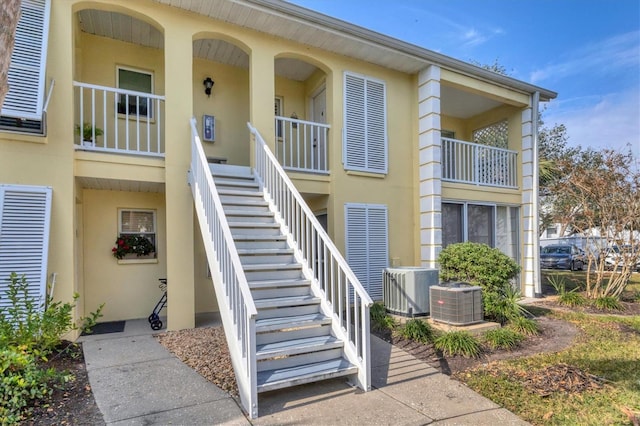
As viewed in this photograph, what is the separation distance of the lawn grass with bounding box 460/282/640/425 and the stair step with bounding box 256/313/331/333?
1.68 m

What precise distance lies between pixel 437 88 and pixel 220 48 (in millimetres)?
4571

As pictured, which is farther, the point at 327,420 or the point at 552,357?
the point at 552,357

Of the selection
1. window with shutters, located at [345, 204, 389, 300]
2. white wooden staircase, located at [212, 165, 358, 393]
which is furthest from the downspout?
white wooden staircase, located at [212, 165, 358, 393]

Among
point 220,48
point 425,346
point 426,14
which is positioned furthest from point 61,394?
point 426,14

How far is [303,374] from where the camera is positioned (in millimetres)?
3617

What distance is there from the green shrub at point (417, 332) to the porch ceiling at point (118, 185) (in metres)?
4.46

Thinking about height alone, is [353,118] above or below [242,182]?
above

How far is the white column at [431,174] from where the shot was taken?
807 centimetres

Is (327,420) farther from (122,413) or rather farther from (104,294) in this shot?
(104,294)

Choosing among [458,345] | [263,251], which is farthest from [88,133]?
[458,345]

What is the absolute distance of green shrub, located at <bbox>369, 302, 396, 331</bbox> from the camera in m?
5.84

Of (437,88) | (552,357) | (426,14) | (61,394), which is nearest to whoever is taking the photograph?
(61,394)

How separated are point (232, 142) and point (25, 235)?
13.1 feet

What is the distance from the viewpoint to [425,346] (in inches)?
203
